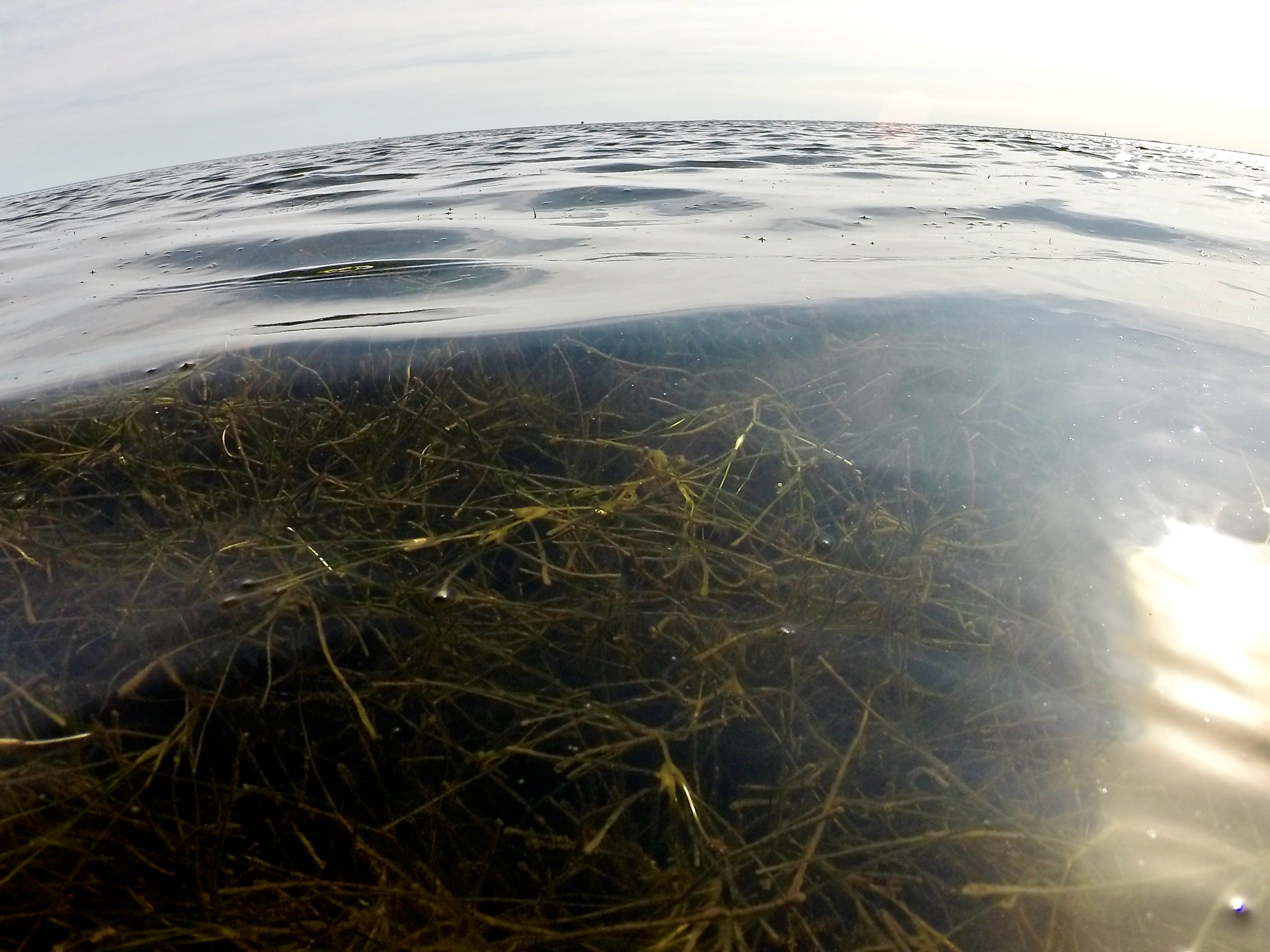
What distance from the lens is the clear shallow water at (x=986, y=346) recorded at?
60.3 inches

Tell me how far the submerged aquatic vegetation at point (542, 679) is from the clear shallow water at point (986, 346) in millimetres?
44

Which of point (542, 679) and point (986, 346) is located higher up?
point (986, 346)

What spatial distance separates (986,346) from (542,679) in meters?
2.27

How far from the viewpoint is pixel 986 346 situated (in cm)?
302

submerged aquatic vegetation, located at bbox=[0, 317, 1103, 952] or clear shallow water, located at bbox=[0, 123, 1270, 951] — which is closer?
submerged aquatic vegetation, located at bbox=[0, 317, 1103, 952]

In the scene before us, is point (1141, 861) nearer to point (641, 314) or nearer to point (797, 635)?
point (797, 635)

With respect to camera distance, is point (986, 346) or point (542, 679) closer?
point (542, 679)

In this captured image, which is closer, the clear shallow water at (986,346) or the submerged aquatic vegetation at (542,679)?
the submerged aquatic vegetation at (542,679)

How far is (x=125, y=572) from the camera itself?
6.42 feet

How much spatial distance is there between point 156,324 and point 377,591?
9.19 feet

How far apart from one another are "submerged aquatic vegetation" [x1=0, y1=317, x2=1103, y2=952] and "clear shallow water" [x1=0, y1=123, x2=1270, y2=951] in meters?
0.04

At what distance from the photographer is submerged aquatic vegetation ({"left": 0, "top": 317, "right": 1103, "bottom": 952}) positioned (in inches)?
53.6

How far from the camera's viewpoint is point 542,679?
1697mm

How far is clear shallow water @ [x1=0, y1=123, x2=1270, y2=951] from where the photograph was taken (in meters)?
1.53
